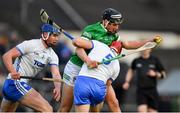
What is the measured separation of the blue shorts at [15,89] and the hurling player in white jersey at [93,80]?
4.35 ft

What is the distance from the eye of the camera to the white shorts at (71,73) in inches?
523

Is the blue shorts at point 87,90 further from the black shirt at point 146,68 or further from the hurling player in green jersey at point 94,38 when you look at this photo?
the black shirt at point 146,68

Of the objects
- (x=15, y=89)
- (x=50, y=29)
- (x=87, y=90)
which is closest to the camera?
(x=87, y=90)

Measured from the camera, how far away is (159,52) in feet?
105

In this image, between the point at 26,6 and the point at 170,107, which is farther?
the point at 26,6

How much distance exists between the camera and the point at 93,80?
12.1 metres

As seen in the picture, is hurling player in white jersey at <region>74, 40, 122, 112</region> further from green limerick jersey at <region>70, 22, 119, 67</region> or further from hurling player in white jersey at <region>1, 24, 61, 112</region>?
hurling player in white jersey at <region>1, 24, 61, 112</region>

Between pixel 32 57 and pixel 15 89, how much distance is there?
0.57 metres

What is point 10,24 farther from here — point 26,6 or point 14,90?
point 14,90

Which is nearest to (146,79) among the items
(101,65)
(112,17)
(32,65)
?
(32,65)

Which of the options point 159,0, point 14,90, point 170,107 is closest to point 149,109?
point 170,107

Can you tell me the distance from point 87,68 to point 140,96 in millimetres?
5528

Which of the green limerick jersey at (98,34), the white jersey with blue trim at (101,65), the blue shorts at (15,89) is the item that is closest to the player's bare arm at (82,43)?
the white jersey with blue trim at (101,65)

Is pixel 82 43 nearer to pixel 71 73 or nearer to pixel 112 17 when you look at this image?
pixel 112 17
